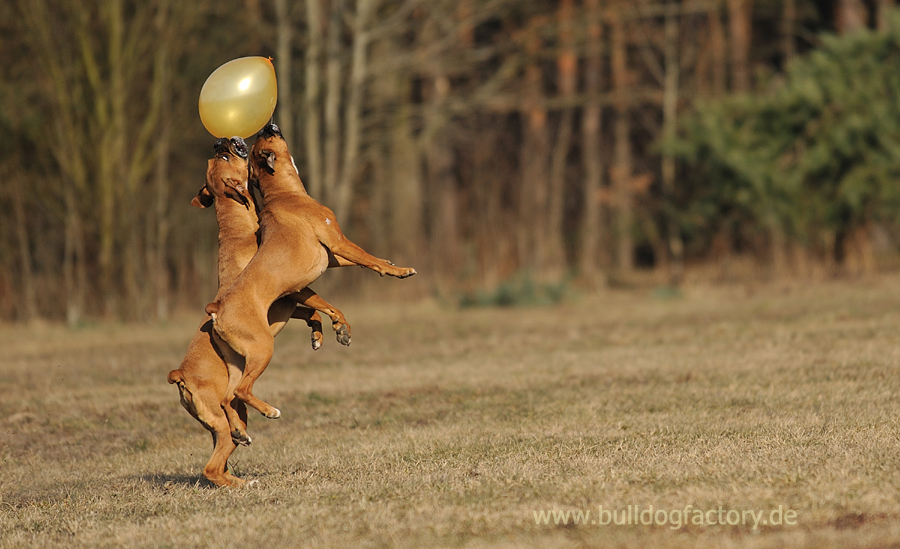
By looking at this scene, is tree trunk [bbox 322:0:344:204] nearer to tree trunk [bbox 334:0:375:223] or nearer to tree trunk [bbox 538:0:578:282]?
tree trunk [bbox 334:0:375:223]

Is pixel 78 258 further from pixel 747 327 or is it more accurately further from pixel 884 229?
pixel 884 229

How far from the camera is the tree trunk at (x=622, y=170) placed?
22938 millimetres

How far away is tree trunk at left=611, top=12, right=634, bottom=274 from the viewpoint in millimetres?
22938

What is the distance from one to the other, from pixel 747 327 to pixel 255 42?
40.8 ft

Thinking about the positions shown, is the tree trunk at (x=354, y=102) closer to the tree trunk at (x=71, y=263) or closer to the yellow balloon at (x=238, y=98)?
the tree trunk at (x=71, y=263)

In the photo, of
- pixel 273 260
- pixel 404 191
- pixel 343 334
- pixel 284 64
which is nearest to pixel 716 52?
pixel 404 191

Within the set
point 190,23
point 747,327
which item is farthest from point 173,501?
point 190,23

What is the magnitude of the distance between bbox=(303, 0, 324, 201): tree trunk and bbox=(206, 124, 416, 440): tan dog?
551 inches

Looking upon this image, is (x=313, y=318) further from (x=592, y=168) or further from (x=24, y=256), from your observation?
(x=592, y=168)

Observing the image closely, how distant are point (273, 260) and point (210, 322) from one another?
1.71ft

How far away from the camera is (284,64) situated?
20.2 m

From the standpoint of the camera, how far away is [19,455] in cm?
841

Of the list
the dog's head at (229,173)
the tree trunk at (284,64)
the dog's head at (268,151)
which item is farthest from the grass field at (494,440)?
the tree trunk at (284,64)

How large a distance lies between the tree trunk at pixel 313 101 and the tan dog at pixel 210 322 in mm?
13922
